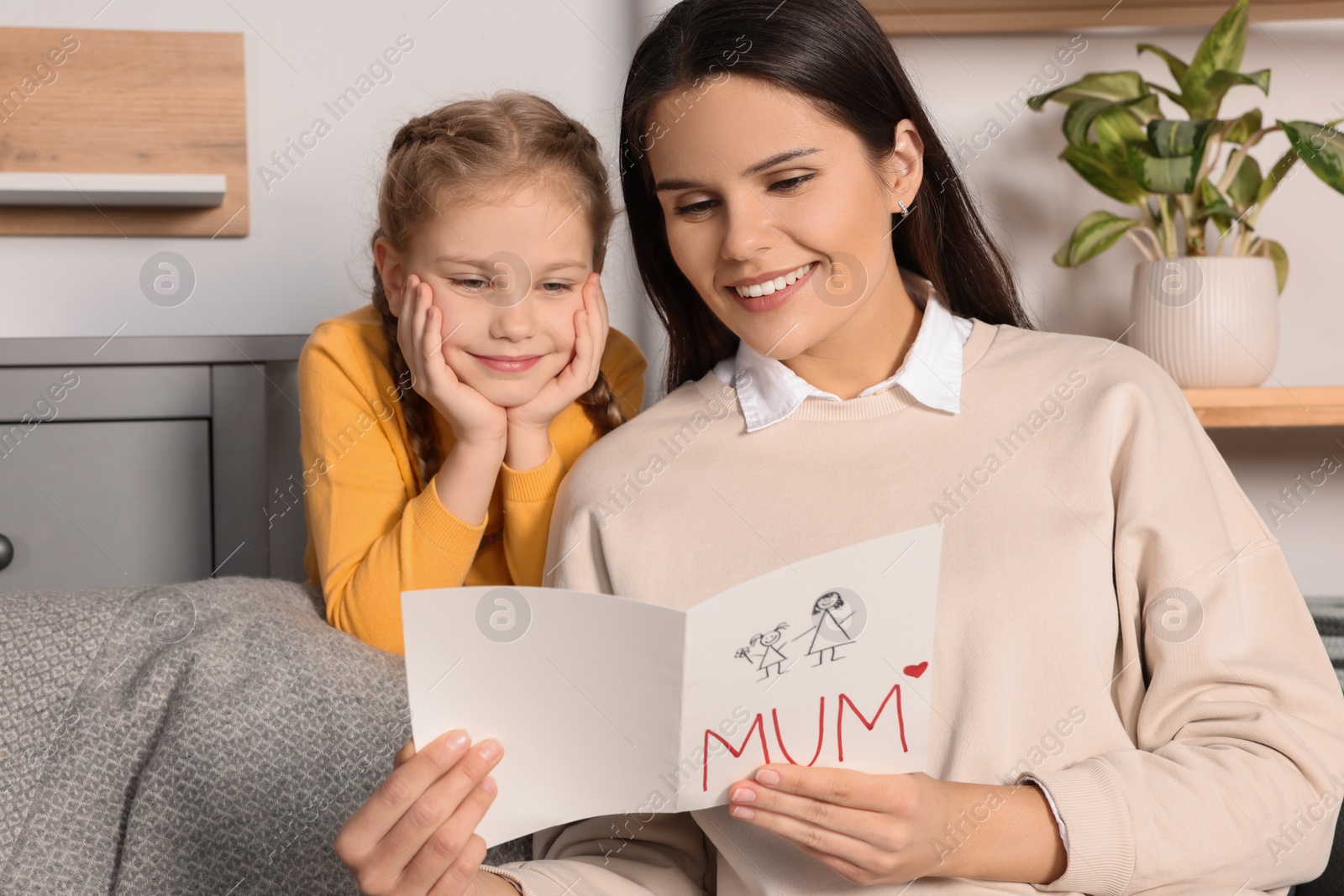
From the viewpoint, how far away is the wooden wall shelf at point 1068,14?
5.56 feet

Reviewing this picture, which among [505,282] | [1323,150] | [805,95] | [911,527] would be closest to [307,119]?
[505,282]

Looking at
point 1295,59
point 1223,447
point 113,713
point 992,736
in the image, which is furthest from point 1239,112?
point 113,713

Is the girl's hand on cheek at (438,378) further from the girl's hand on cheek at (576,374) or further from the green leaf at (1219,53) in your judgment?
the green leaf at (1219,53)

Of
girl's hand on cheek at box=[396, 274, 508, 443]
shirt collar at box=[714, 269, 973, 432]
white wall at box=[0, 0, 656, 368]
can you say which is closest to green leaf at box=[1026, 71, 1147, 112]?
shirt collar at box=[714, 269, 973, 432]

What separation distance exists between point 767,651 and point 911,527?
0.29 m

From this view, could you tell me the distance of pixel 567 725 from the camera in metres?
0.78

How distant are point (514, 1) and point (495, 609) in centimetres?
138

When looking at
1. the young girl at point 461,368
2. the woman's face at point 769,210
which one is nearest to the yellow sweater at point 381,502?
the young girl at point 461,368

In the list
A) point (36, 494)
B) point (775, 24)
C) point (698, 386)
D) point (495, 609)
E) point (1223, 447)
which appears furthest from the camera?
point (1223, 447)

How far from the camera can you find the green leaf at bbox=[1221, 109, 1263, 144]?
1.54m

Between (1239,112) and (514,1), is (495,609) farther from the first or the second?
(1239,112)

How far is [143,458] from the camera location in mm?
1484

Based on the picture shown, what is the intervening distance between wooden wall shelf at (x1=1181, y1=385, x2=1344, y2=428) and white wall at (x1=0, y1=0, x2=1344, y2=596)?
32 centimetres

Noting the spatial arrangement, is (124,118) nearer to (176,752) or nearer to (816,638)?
(176,752)
